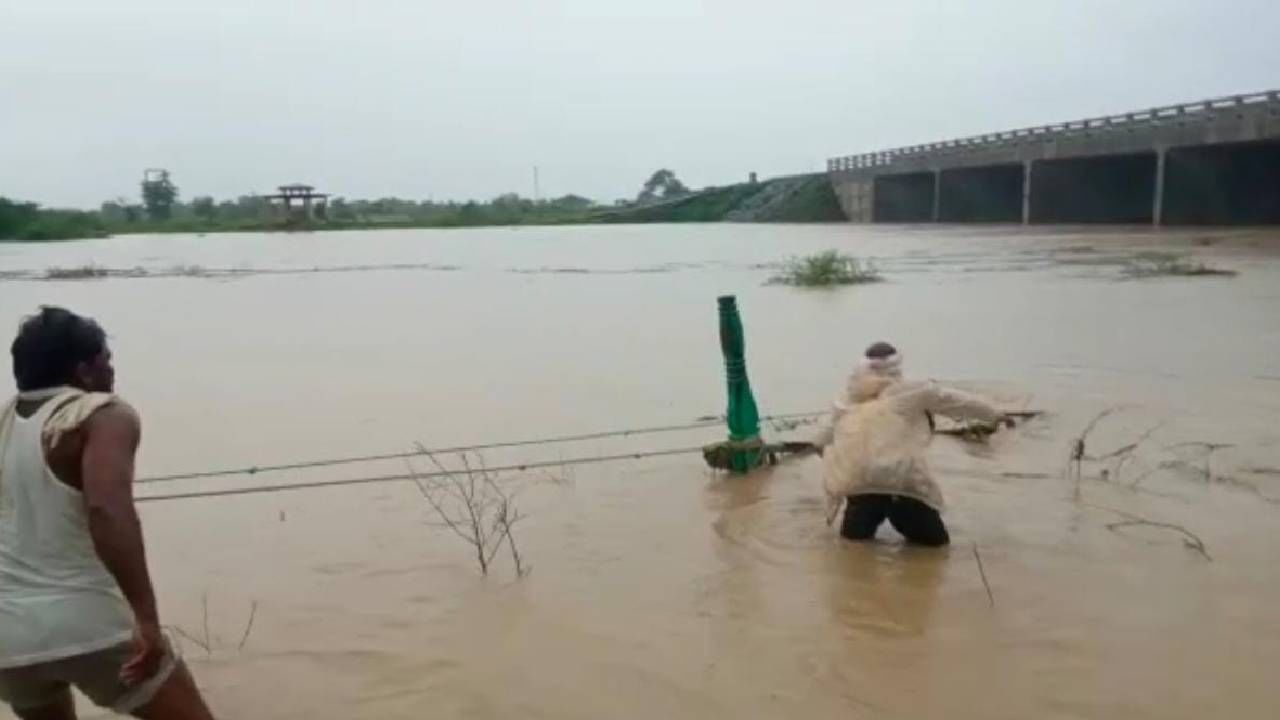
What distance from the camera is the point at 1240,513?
6.10 meters

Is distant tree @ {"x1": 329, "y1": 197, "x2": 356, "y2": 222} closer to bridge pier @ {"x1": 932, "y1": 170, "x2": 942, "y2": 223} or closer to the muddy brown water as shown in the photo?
bridge pier @ {"x1": 932, "y1": 170, "x2": 942, "y2": 223}

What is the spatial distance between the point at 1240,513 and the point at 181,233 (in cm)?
7189

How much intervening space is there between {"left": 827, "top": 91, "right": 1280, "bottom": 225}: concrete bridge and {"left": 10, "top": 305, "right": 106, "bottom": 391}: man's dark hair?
34.7 m

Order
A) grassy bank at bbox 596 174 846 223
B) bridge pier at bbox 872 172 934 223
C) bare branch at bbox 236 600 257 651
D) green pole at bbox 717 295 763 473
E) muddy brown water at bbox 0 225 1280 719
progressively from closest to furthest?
muddy brown water at bbox 0 225 1280 719
bare branch at bbox 236 600 257 651
green pole at bbox 717 295 763 473
bridge pier at bbox 872 172 934 223
grassy bank at bbox 596 174 846 223

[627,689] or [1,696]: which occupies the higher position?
[1,696]

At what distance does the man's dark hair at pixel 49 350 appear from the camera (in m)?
2.92

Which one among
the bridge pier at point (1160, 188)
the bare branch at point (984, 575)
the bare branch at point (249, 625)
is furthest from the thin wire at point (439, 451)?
the bridge pier at point (1160, 188)

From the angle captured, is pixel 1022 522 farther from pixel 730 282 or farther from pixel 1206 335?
pixel 730 282

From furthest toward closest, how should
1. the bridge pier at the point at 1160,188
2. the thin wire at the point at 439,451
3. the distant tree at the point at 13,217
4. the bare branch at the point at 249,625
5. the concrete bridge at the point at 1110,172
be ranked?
the distant tree at the point at 13,217 < the bridge pier at the point at 1160,188 < the concrete bridge at the point at 1110,172 < the thin wire at the point at 439,451 < the bare branch at the point at 249,625

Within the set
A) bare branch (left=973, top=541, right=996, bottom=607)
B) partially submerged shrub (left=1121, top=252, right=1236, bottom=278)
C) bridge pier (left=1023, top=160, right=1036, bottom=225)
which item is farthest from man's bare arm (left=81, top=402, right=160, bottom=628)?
bridge pier (left=1023, top=160, right=1036, bottom=225)

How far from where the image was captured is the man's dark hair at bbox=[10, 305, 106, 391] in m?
2.92

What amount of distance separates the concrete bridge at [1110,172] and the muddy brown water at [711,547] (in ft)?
80.8

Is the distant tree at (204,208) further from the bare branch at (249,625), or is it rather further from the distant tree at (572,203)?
the bare branch at (249,625)

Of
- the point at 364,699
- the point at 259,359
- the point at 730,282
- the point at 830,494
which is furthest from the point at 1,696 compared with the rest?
the point at 730,282
